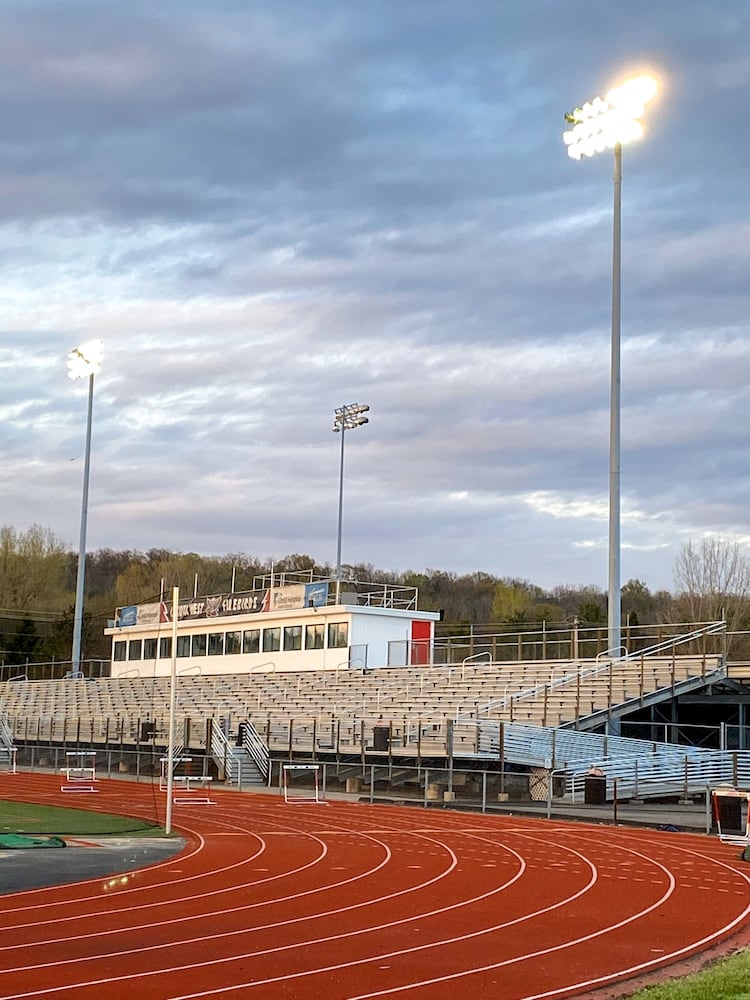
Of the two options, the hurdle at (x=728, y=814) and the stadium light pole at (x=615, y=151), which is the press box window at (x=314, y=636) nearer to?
the stadium light pole at (x=615, y=151)

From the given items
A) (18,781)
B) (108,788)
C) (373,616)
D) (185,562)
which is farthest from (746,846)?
(185,562)

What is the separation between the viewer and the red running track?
396 inches

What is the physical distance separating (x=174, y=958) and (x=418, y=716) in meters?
25.8

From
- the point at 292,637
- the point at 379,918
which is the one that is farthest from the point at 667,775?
the point at 292,637

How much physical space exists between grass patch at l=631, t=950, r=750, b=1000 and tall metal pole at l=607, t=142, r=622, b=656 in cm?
2425

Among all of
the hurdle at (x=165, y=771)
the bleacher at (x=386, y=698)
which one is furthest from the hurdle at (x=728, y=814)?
the hurdle at (x=165, y=771)

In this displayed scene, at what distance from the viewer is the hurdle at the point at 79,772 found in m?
34.9

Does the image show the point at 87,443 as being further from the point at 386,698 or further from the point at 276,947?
the point at 276,947

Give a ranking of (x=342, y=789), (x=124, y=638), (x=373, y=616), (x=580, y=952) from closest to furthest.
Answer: (x=580, y=952), (x=342, y=789), (x=373, y=616), (x=124, y=638)

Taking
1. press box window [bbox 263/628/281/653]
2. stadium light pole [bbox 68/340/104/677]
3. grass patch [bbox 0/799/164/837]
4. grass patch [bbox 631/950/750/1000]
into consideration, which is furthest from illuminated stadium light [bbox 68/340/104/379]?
grass patch [bbox 631/950/750/1000]

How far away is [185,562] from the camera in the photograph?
111 m

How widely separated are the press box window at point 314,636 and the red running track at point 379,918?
87.3 ft

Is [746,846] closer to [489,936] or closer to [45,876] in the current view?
[489,936]

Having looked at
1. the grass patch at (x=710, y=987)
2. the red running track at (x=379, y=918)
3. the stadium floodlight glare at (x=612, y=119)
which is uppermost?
the stadium floodlight glare at (x=612, y=119)
